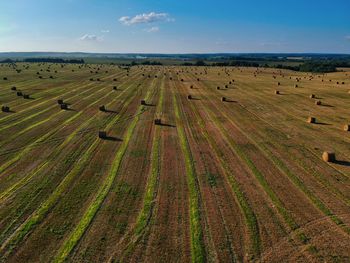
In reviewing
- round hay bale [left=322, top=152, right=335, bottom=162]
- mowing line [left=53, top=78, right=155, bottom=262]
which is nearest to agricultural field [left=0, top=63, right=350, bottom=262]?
mowing line [left=53, top=78, right=155, bottom=262]

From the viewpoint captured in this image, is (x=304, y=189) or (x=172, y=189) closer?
(x=172, y=189)

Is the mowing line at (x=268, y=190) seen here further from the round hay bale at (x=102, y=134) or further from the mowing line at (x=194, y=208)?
the round hay bale at (x=102, y=134)

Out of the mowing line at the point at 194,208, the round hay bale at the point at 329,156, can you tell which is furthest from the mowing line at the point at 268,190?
the round hay bale at the point at 329,156

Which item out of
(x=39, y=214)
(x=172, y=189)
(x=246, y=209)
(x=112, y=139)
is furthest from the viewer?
(x=112, y=139)

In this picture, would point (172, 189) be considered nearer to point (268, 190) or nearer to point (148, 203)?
point (148, 203)

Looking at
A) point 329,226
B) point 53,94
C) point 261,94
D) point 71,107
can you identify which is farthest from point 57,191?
point 261,94

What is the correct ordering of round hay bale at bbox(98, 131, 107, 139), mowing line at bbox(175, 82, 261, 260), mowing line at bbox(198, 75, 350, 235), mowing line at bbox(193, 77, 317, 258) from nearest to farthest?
mowing line at bbox(175, 82, 261, 260) → mowing line at bbox(193, 77, 317, 258) → mowing line at bbox(198, 75, 350, 235) → round hay bale at bbox(98, 131, 107, 139)

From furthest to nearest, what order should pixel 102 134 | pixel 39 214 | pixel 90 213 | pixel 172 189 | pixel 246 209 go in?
pixel 102 134, pixel 172 189, pixel 246 209, pixel 90 213, pixel 39 214

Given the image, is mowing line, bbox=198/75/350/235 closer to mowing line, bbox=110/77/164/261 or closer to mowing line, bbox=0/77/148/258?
mowing line, bbox=110/77/164/261

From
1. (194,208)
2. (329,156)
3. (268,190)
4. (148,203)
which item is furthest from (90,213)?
(329,156)
